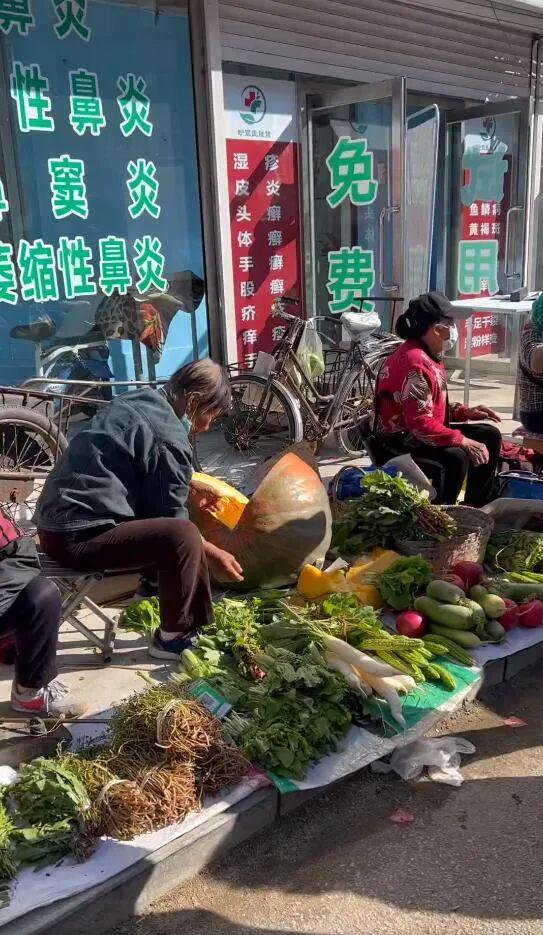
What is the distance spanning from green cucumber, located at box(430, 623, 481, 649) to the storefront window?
414 cm

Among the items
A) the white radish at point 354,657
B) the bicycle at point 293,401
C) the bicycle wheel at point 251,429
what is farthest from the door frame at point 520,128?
the white radish at point 354,657

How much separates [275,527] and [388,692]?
1309mm

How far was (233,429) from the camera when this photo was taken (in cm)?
694

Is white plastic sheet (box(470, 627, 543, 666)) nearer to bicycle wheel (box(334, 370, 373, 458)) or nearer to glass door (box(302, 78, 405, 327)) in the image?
bicycle wheel (box(334, 370, 373, 458))

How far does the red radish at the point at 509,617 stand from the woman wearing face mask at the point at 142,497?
1425 mm

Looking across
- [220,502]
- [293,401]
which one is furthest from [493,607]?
[293,401]

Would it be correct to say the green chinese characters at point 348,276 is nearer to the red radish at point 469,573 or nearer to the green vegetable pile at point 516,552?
the green vegetable pile at point 516,552

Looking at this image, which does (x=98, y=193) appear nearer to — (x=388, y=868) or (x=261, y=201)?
(x=261, y=201)

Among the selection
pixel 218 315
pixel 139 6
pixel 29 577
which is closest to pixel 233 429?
pixel 218 315

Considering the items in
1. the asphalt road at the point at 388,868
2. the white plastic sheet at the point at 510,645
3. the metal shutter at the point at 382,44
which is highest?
the metal shutter at the point at 382,44

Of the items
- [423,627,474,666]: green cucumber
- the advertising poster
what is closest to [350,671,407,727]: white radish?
[423,627,474,666]: green cucumber

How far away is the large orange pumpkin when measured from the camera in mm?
4188

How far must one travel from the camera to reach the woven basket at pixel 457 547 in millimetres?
4109

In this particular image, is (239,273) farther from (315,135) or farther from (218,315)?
(315,135)
